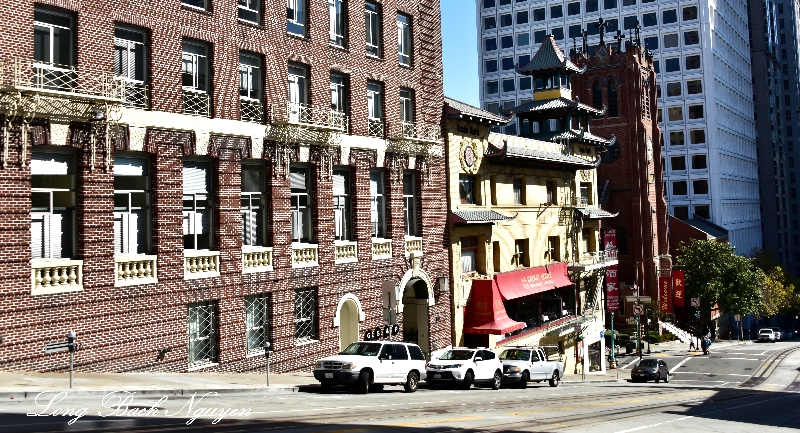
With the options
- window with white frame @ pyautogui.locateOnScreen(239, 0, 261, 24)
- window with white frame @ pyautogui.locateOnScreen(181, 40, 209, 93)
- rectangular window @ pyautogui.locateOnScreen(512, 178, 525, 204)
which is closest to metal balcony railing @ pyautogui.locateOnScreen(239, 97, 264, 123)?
window with white frame @ pyautogui.locateOnScreen(181, 40, 209, 93)

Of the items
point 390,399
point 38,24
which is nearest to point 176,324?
point 390,399

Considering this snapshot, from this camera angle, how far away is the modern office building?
336 feet

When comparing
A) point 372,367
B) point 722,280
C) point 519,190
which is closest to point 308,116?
point 372,367

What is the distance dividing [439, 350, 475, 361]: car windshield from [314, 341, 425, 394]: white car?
3057mm

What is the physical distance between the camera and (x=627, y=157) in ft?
261

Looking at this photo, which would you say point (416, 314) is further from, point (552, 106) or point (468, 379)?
point (552, 106)

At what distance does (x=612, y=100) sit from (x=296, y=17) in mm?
57164

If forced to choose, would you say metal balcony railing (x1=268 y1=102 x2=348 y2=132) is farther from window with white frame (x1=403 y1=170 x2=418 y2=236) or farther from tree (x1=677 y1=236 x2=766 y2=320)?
tree (x1=677 y1=236 x2=766 y2=320)

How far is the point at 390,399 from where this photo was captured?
23.4 metres

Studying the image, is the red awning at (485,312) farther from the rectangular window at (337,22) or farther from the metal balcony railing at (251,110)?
the metal balcony railing at (251,110)

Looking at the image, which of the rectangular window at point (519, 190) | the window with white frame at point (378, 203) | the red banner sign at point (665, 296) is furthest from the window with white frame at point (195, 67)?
the red banner sign at point (665, 296)

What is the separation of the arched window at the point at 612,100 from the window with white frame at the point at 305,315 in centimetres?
5786

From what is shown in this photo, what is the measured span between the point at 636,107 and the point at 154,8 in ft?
208

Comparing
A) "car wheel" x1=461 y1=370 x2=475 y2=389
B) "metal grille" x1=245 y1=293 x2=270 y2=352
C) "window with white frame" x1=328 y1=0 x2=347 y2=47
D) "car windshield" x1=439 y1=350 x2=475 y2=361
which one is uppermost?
"window with white frame" x1=328 y1=0 x2=347 y2=47
